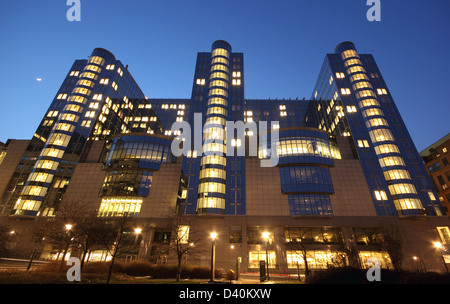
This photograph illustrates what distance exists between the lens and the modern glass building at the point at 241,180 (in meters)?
55.8

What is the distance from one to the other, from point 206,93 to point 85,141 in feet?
153

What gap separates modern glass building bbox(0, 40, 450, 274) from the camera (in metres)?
55.8

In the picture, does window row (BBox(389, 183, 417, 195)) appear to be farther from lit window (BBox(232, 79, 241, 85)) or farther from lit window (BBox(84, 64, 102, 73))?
lit window (BBox(84, 64, 102, 73))

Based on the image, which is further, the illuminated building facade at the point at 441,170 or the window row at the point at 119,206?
the illuminated building facade at the point at 441,170

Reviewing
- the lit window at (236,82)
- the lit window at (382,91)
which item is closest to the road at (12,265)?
the lit window at (236,82)

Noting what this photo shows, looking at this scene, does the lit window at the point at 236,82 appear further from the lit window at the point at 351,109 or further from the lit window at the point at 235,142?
the lit window at the point at 351,109

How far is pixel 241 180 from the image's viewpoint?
2520 inches

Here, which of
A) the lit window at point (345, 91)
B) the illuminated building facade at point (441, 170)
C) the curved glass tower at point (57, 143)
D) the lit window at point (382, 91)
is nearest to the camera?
the curved glass tower at point (57, 143)

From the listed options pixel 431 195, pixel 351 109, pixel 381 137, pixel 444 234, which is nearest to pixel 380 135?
pixel 381 137

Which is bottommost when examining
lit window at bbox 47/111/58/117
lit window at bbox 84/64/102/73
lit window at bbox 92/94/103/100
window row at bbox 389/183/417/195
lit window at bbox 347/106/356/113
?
window row at bbox 389/183/417/195

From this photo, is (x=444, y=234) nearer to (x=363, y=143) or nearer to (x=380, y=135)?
(x=363, y=143)

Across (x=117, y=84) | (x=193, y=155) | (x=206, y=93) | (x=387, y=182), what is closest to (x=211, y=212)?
(x=193, y=155)

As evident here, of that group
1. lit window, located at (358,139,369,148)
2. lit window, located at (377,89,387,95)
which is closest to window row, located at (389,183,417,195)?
lit window, located at (358,139,369,148)

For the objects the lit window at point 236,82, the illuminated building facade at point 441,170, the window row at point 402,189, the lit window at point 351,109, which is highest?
the lit window at point 236,82
